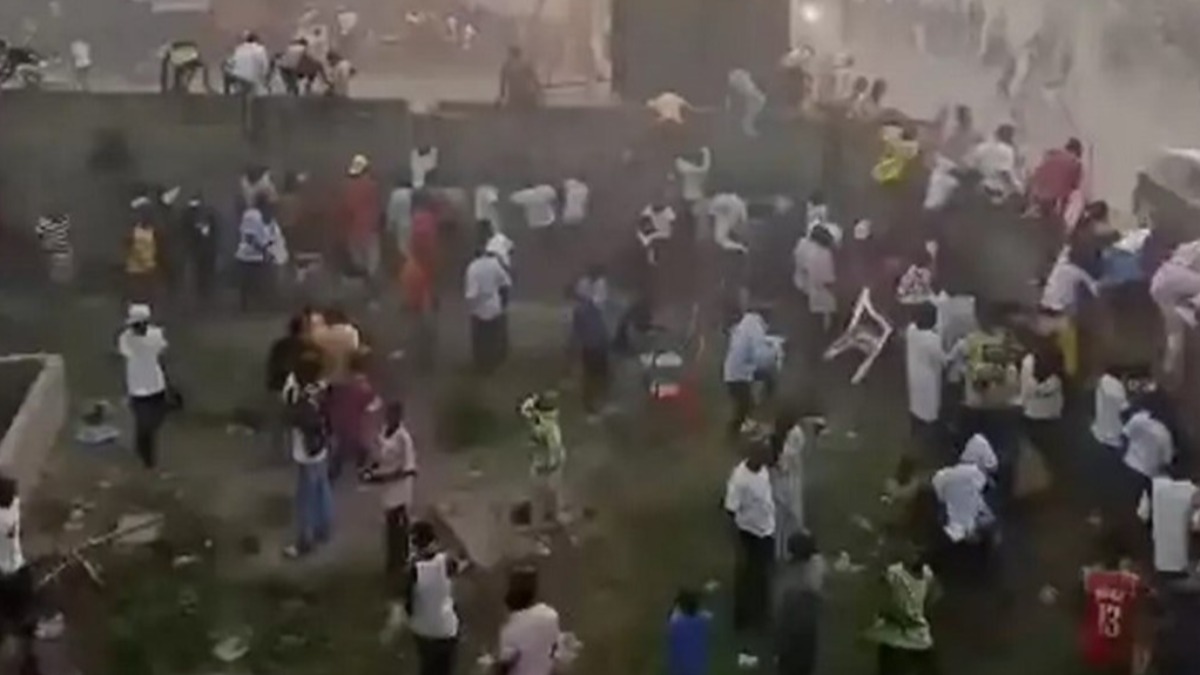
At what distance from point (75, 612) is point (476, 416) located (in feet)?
8.30

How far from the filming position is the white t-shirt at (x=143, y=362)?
32.8ft

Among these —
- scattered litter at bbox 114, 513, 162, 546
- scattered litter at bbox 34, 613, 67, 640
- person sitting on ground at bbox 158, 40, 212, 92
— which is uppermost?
person sitting on ground at bbox 158, 40, 212, 92

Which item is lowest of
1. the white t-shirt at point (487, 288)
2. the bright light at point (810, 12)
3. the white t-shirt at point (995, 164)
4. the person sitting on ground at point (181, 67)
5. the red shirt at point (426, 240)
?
the red shirt at point (426, 240)

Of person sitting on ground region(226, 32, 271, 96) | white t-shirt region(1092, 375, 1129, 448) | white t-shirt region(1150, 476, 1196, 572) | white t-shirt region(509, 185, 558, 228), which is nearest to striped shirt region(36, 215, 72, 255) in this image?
person sitting on ground region(226, 32, 271, 96)

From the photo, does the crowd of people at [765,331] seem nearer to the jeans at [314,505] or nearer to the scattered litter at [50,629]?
the jeans at [314,505]

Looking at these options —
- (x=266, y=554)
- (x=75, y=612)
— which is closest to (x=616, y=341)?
(x=266, y=554)

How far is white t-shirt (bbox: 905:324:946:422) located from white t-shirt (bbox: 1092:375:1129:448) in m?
0.78

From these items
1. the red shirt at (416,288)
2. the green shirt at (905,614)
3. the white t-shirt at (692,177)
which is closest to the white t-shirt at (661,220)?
the white t-shirt at (692,177)

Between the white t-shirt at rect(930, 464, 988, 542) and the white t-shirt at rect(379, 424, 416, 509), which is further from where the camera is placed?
the white t-shirt at rect(379, 424, 416, 509)

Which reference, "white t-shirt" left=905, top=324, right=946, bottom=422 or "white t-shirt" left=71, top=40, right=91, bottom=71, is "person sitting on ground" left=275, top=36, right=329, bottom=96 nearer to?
"white t-shirt" left=71, top=40, right=91, bottom=71

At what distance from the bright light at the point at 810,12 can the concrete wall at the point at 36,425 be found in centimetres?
557

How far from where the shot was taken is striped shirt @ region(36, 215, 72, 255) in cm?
1255

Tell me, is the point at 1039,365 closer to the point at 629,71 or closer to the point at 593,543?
the point at 593,543

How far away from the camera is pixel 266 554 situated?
374 inches
